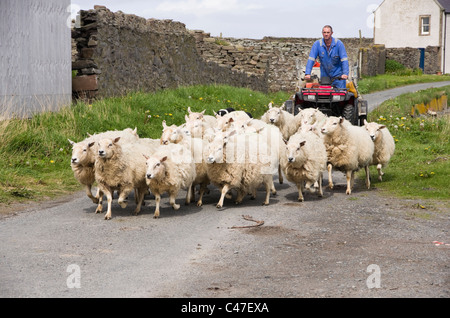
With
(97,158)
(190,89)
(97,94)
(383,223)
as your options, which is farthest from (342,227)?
(190,89)

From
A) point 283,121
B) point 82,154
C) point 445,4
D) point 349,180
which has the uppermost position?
point 445,4

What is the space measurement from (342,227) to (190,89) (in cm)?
1394

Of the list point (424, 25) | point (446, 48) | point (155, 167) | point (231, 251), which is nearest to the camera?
point (231, 251)

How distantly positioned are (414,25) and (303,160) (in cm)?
4683

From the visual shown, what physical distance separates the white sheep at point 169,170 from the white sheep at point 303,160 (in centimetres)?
173

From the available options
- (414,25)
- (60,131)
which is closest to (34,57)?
(60,131)

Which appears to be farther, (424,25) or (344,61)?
(424,25)

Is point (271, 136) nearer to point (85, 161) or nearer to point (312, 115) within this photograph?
point (312, 115)

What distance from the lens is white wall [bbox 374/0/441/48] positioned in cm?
5250

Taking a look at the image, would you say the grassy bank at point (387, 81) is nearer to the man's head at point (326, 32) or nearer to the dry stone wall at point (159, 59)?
the dry stone wall at point (159, 59)

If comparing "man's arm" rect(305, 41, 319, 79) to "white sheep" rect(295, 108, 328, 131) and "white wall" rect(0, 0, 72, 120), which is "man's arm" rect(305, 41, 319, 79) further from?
"white wall" rect(0, 0, 72, 120)

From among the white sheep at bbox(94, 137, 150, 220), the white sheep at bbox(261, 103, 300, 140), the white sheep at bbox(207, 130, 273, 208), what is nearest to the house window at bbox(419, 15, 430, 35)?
the white sheep at bbox(261, 103, 300, 140)

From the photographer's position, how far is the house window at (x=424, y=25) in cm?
5292

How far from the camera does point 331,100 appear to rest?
1384 cm
